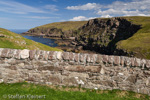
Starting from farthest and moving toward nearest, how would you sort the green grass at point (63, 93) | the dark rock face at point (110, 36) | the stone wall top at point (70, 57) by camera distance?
1. the dark rock face at point (110, 36)
2. the stone wall top at point (70, 57)
3. the green grass at point (63, 93)

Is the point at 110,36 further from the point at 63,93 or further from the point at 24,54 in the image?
the point at 63,93

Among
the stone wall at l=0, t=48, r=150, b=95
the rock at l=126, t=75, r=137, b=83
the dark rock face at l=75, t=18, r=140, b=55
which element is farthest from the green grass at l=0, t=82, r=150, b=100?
the dark rock face at l=75, t=18, r=140, b=55

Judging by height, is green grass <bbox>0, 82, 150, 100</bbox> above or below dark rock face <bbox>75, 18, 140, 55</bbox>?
below

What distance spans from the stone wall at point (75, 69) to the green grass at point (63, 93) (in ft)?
1.12

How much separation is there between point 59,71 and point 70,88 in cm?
103

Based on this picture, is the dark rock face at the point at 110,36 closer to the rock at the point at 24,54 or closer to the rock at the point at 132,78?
the rock at the point at 132,78

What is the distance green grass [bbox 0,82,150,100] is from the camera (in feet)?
16.1

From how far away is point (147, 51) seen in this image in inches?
1375

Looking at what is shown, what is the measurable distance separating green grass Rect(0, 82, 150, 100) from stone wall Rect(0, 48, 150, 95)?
341 millimetres

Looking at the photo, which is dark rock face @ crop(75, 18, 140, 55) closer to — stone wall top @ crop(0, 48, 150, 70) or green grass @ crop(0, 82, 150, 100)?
stone wall top @ crop(0, 48, 150, 70)

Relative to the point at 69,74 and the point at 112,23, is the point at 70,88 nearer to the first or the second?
the point at 69,74

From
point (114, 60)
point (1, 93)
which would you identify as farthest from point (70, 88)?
point (1, 93)

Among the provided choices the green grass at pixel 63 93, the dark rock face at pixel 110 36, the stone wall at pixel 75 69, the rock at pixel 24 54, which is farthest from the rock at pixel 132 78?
the dark rock face at pixel 110 36

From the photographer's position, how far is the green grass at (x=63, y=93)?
4.91 metres
